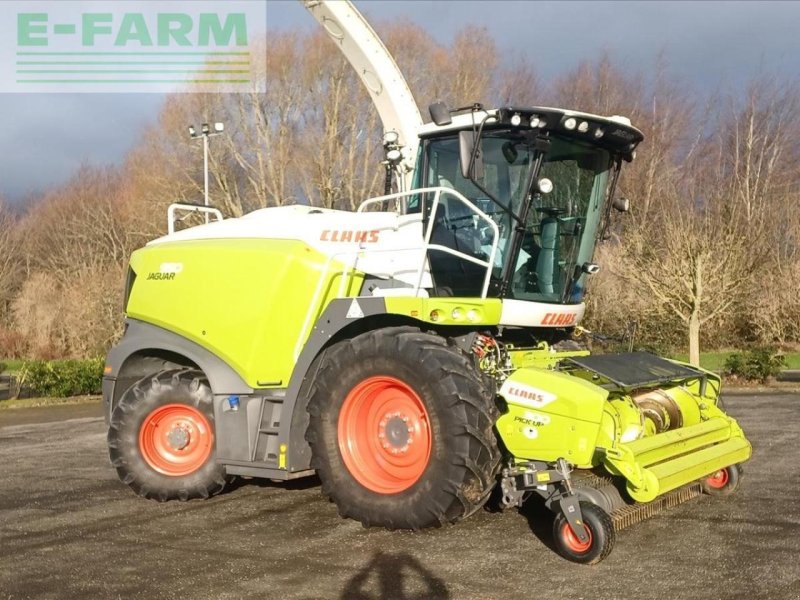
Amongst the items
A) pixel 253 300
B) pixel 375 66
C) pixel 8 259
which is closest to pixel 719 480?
pixel 253 300

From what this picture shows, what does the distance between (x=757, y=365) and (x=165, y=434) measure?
43.4ft

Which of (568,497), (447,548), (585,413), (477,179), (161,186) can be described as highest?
(161,186)

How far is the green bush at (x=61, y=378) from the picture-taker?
1819 cm

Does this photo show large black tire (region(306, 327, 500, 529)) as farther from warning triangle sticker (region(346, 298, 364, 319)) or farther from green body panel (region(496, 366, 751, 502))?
green body panel (region(496, 366, 751, 502))

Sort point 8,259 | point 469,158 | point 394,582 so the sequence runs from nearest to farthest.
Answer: point 394,582, point 469,158, point 8,259

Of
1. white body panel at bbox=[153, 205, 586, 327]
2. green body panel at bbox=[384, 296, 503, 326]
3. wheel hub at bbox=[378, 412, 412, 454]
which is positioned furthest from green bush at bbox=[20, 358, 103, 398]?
green body panel at bbox=[384, 296, 503, 326]

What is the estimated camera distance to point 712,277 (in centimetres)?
1795

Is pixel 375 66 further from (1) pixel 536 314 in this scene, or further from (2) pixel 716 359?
(2) pixel 716 359

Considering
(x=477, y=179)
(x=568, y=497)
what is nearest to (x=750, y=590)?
(x=568, y=497)

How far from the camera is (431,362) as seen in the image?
208 inches

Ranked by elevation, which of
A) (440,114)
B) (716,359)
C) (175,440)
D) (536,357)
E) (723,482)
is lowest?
(716,359)

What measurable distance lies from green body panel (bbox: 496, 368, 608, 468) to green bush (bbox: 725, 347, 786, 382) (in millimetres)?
12622

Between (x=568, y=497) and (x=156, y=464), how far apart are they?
3.72 meters

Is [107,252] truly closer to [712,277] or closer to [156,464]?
[712,277]
